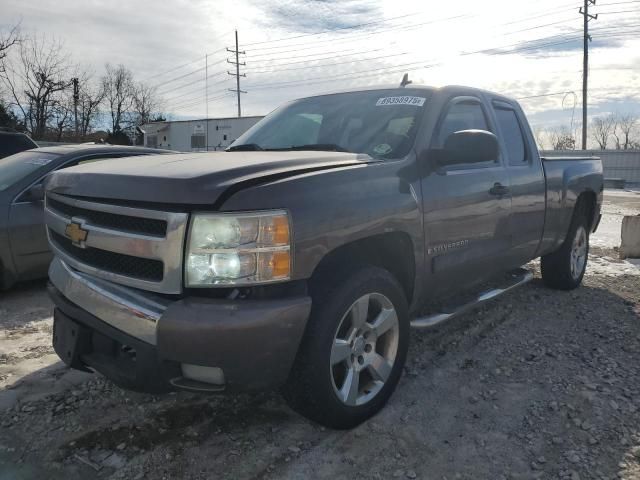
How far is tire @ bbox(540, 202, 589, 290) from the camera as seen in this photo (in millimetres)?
5516

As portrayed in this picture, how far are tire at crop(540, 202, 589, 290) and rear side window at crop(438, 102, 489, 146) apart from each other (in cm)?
203

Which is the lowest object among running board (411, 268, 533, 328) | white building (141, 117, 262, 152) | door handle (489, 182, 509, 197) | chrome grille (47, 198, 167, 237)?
running board (411, 268, 533, 328)

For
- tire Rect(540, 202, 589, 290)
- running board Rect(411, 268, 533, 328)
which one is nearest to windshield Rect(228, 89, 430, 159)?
running board Rect(411, 268, 533, 328)

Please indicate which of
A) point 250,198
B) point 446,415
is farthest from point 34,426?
point 446,415

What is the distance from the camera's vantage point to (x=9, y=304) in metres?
5.02

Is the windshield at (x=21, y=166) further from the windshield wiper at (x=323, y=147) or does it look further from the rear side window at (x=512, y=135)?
the rear side window at (x=512, y=135)

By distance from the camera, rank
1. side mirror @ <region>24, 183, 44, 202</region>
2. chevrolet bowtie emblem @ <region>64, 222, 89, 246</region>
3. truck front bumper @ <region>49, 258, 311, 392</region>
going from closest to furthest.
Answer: truck front bumper @ <region>49, 258, 311, 392</region> < chevrolet bowtie emblem @ <region>64, 222, 89, 246</region> < side mirror @ <region>24, 183, 44, 202</region>

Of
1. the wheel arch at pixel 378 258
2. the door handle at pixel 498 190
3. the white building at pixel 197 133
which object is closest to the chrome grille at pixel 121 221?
the wheel arch at pixel 378 258

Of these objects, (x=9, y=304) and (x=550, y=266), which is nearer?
(x=9, y=304)

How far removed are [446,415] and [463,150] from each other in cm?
156

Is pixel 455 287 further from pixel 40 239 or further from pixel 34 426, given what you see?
pixel 40 239

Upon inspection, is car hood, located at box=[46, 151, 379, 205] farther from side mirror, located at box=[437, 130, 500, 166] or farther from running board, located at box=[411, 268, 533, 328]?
running board, located at box=[411, 268, 533, 328]

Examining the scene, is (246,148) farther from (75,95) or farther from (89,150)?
(75,95)

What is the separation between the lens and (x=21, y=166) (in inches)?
220
